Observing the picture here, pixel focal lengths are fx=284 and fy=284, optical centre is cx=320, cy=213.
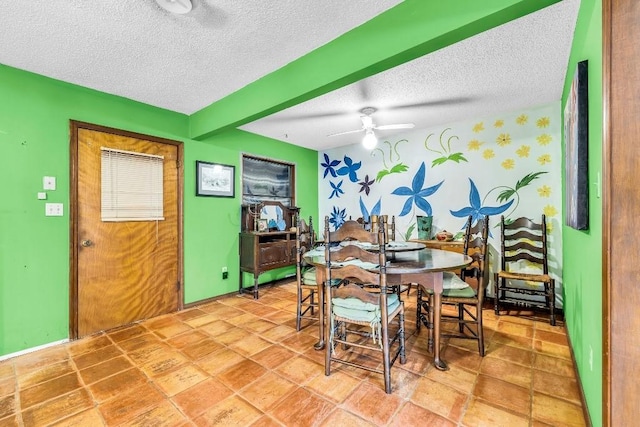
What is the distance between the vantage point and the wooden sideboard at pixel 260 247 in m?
3.86

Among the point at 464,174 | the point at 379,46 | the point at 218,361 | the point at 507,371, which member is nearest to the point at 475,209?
the point at 464,174

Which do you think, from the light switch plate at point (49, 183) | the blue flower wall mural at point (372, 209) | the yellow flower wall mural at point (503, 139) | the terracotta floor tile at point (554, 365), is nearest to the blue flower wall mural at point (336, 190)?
the blue flower wall mural at point (372, 209)

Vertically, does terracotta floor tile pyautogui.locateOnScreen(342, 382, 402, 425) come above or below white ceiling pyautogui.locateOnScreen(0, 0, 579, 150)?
below

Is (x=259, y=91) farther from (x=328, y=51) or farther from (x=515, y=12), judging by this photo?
(x=515, y=12)

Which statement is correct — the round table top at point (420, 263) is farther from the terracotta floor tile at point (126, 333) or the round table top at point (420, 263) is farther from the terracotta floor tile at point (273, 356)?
the terracotta floor tile at point (126, 333)

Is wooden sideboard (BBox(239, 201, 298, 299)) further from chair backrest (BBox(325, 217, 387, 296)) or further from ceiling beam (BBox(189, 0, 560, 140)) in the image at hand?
chair backrest (BBox(325, 217, 387, 296))

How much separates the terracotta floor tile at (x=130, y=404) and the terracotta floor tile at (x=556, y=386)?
2438mm

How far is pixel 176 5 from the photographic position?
5.34ft

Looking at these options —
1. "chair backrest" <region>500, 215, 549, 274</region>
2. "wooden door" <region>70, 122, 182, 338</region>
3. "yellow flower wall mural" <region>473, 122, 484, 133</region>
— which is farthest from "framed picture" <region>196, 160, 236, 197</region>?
"chair backrest" <region>500, 215, 549, 274</region>

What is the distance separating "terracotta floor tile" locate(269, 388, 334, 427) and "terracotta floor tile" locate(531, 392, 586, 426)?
1193 millimetres

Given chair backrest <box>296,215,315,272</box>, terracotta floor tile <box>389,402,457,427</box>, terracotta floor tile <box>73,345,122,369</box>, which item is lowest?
terracotta floor tile <box>73,345,122,369</box>

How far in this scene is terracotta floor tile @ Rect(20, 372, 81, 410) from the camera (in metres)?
1.80

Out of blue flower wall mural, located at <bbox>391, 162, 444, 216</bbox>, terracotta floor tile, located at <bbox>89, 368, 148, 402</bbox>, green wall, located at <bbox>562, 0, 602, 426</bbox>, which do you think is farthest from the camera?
blue flower wall mural, located at <bbox>391, 162, 444, 216</bbox>

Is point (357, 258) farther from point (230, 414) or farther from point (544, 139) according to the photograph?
point (544, 139)
